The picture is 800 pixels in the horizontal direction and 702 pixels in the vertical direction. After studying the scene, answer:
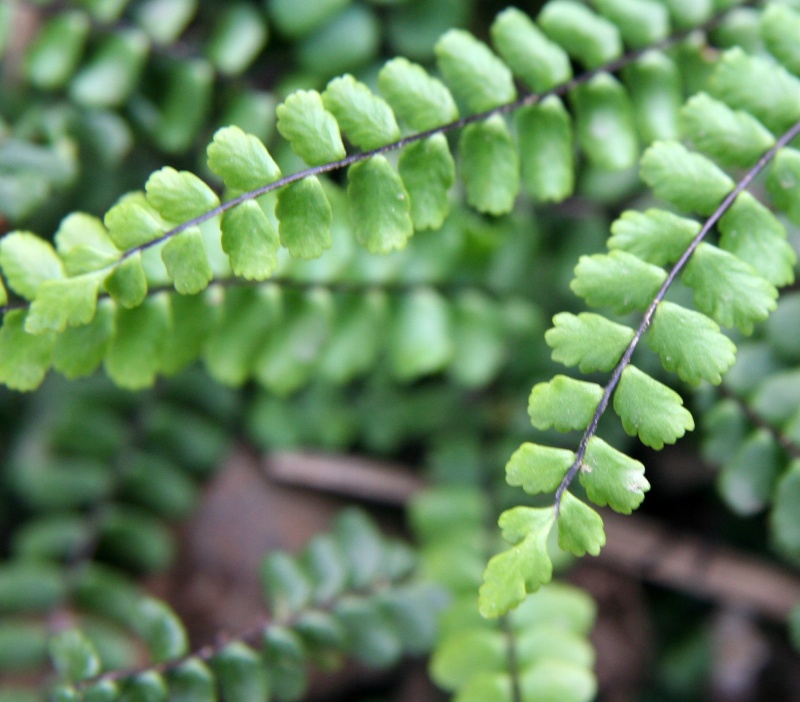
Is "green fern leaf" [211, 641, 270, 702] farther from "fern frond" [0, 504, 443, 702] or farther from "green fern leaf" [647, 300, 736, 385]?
"green fern leaf" [647, 300, 736, 385]

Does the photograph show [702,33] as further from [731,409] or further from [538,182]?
[731,409]

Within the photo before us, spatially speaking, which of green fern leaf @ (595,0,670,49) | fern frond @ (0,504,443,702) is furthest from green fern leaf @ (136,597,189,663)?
green fern leaf @ (595,0,670,49)

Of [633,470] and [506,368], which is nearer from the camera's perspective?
[633,470]

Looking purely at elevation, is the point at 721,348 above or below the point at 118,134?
below

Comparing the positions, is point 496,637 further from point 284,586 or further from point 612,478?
point 612,478

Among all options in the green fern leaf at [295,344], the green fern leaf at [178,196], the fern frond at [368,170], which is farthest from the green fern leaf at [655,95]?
the green fern leaf at [178,196]

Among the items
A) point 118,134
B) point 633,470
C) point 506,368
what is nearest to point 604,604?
point 506,368

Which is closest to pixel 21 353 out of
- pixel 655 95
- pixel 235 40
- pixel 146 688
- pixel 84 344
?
pixel 84 344
